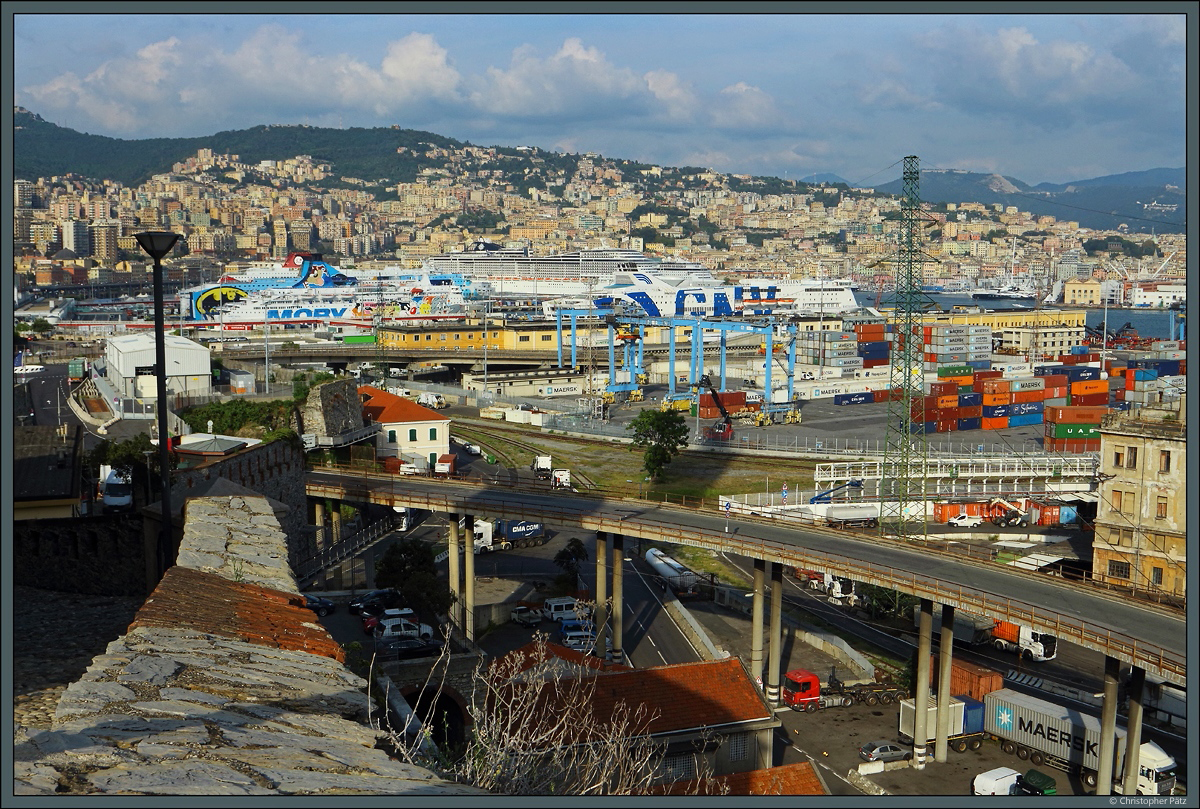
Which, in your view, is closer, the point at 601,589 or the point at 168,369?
the point at 601,589

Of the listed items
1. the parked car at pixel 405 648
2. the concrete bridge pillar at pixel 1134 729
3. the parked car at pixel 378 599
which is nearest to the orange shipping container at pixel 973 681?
the concrete bridge pillar at pixel 1134 729

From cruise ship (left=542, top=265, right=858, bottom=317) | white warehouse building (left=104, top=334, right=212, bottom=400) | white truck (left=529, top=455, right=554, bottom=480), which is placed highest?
cruise ship (left=542, top=265, right=858, bottom=317)

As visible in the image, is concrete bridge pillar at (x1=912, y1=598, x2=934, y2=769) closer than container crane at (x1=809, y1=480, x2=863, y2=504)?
Yes

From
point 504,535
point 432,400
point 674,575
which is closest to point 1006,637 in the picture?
point 674,575

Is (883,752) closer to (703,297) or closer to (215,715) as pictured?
(215,715)

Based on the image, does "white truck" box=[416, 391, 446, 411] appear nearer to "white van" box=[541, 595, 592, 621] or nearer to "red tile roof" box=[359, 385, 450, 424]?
"red tile roof" box=[359, 385, 450, 424]

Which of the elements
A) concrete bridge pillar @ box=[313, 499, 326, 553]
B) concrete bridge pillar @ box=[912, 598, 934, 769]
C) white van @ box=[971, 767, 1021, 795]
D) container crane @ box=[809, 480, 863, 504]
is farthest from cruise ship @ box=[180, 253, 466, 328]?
white van @ box=[971, 767, 1021, 795]
